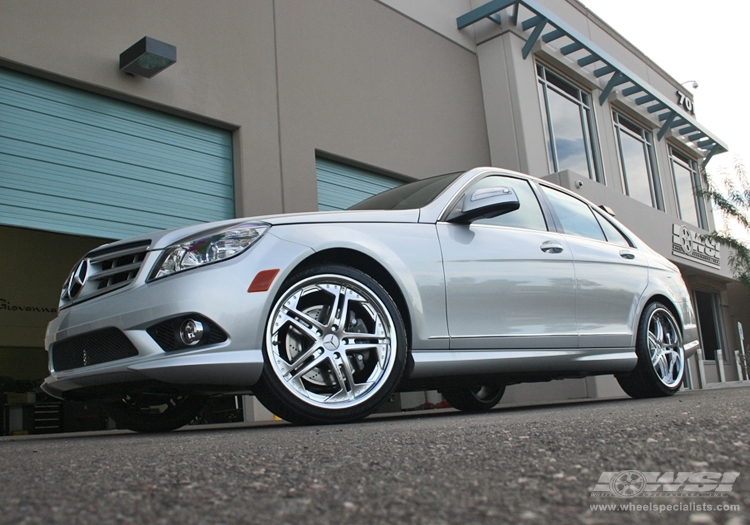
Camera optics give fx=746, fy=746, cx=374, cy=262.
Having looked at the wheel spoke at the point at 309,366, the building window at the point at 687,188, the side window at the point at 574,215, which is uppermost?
the building window at the point at 687,188

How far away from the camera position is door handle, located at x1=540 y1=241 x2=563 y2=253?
464cm

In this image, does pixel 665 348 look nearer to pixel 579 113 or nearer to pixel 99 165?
pixel 99 165

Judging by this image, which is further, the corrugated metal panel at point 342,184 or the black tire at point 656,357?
the corrugated metal panel at point 342,184

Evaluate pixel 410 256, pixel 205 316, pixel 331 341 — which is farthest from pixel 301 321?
pixel 410 256

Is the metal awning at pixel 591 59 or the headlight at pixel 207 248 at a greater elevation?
the metal awning at pixel 591 59

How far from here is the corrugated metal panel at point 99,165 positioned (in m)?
6.42

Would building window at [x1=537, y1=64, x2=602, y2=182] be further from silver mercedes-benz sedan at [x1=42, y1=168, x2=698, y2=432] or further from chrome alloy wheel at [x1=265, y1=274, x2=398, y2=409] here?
chrome alloy wheel at [x1=265, y1=274, x2=398, y2=409]

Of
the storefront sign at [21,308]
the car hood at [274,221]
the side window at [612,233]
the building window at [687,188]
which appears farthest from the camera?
the building window at [687,188]

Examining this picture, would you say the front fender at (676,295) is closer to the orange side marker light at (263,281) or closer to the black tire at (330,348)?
the black tire at (330,348)

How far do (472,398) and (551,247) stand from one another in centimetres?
174

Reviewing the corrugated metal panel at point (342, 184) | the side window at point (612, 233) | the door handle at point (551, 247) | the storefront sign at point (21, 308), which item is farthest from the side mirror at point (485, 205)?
the storefront sign at point (21, 308)

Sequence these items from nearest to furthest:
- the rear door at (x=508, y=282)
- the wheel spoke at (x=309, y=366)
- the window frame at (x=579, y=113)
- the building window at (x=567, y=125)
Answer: the wheel spoke at (x=309, y=366), the rear door at (x=508, y=282), the window frame at (x=579, y=113), the building window at (x=567, y=125)

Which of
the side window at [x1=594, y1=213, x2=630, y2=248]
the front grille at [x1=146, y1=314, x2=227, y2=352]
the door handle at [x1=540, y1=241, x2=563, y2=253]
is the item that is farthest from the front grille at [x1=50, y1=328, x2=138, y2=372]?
the side window at [x1=594, y1=213, x2=630, y2=248]

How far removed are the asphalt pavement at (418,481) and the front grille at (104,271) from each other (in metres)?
1.46
